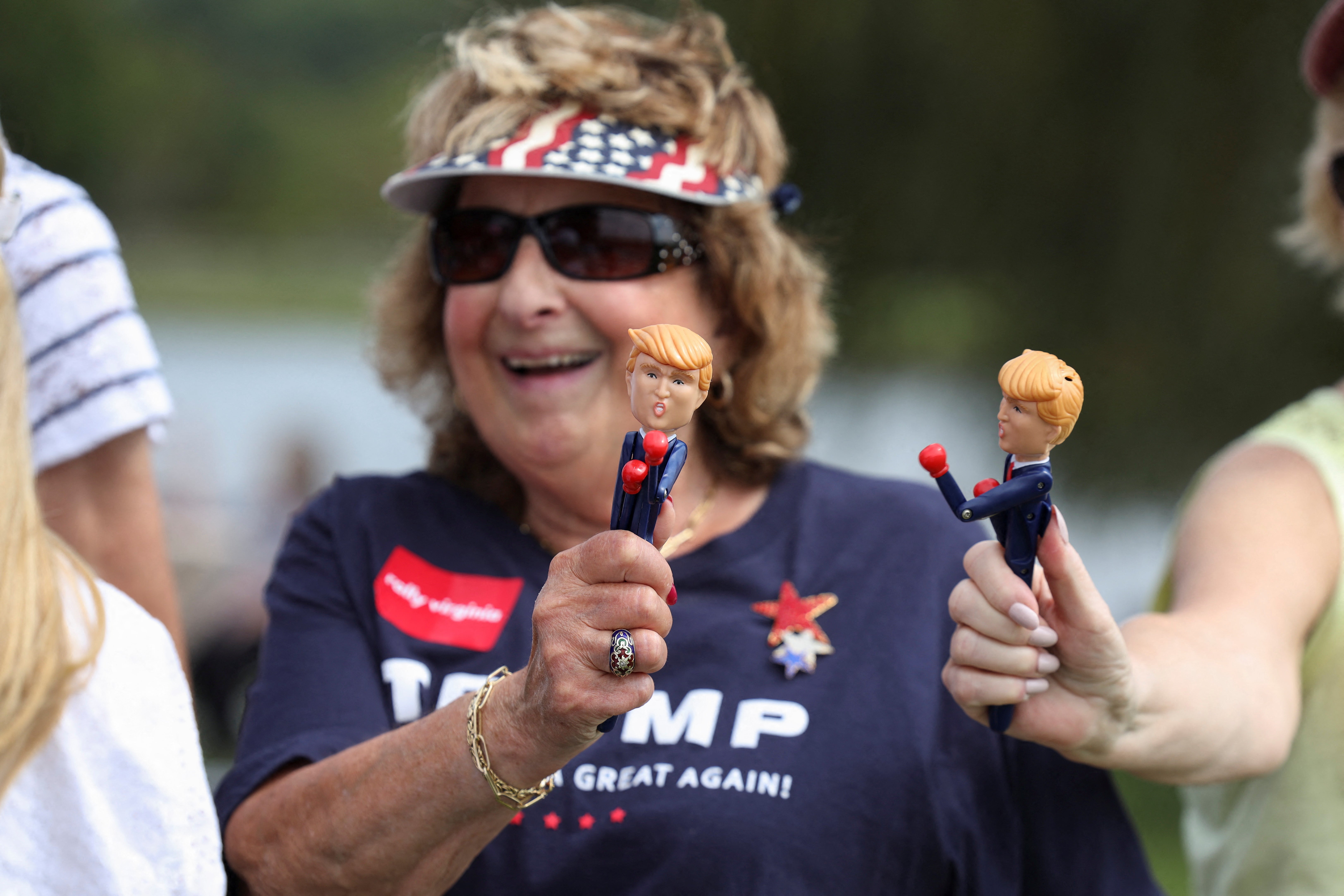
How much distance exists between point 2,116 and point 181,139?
277 cm

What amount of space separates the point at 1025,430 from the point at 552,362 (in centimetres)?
89

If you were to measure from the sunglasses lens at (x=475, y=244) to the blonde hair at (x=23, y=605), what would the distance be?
80 centimetres

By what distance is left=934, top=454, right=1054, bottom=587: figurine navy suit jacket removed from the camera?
1192 millimetres

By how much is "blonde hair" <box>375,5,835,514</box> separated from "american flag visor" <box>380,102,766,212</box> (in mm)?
27

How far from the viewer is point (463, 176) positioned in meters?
1.97

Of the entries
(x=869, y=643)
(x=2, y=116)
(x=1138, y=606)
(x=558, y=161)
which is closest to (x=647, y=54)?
(x=558, y=161)

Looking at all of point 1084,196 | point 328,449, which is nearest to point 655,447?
point 1084,196

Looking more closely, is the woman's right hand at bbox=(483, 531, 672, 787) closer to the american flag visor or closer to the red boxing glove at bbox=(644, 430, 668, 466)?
the red boxing glove at bbox=(644, 430, 668, 466)

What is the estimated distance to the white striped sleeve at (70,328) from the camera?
197cm

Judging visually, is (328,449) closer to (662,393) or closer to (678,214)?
(678,214)

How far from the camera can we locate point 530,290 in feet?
5.95

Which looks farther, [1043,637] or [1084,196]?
[1084,196]

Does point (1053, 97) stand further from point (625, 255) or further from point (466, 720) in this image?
point (466, 720)

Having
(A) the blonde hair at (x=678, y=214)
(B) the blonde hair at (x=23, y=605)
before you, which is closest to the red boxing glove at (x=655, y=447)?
(B) the blonde hair at (x=23, y=605)
